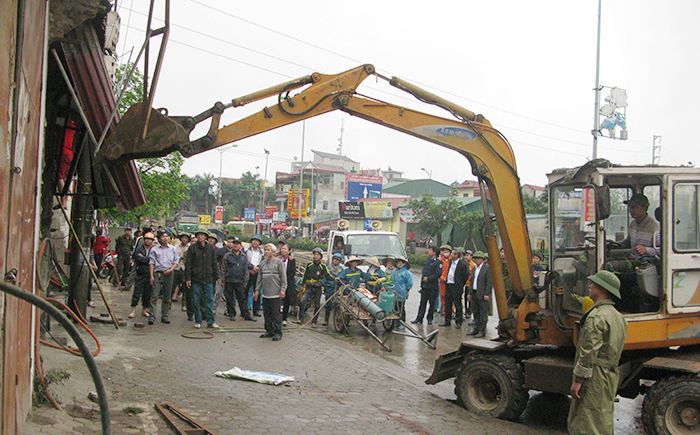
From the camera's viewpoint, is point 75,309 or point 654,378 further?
point 75,309

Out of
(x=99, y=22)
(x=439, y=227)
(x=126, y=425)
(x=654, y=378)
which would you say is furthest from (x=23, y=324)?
(x=439, y=227)

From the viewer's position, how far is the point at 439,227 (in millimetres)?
36250

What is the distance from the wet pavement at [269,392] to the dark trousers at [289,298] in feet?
7.78

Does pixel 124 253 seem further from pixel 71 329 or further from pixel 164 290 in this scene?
pixel 71 329

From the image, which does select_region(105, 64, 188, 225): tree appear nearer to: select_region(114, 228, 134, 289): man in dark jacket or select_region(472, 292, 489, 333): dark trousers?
select_region(114, 228, 134, 289): man in dark jacket

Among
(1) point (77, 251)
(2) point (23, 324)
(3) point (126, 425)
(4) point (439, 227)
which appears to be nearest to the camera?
(2) point (23, 324)

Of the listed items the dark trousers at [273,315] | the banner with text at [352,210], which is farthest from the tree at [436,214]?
the dark trousers at [273,315]

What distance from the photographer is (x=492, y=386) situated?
6.88 metres

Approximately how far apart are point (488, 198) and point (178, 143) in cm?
409

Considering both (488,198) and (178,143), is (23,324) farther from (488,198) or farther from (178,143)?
(488,198)

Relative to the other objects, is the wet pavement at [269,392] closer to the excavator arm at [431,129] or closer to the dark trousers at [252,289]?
the excavator arm at [431,129]

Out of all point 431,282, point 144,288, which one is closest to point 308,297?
point 431,282

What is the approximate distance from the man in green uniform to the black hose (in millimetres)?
3843

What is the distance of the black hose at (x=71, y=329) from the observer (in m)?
2.23
